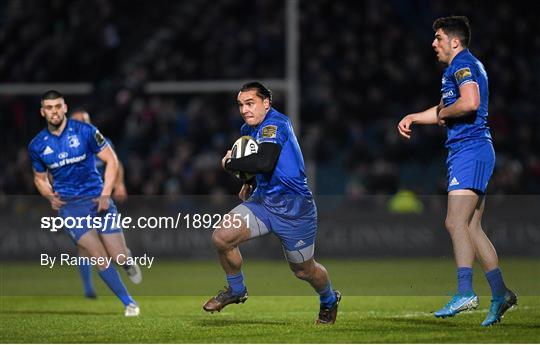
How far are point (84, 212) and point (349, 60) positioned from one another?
13.0 metres

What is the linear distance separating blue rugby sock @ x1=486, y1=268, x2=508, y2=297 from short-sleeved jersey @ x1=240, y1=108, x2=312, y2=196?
1677 mm

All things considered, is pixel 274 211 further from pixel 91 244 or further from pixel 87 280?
pixel 87 280

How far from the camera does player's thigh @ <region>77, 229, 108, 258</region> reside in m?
11.0

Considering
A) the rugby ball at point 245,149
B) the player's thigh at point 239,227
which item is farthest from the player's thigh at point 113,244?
the rugby ball at point 245,149

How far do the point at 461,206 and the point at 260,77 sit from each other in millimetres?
14301

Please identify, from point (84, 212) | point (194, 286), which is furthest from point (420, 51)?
point (84, 212)

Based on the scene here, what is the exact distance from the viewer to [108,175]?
11.0 meters

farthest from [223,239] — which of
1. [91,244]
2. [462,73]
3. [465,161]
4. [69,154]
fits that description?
[69,154]

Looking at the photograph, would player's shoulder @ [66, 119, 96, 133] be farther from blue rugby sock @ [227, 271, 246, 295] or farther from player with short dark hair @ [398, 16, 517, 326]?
player with short dark hair @ [398, 16, 517, 326]

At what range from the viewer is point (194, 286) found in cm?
1437

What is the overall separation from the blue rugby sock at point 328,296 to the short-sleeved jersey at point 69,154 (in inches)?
128

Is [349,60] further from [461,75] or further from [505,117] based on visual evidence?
[461,75]

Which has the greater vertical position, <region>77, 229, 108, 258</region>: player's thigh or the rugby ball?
the rugby ball

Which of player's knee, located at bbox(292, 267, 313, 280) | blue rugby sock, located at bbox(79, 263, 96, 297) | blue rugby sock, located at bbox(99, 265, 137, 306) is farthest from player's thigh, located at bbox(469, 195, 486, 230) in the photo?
blue rugby sock, located at bbox(79, 263, 96, 297)
